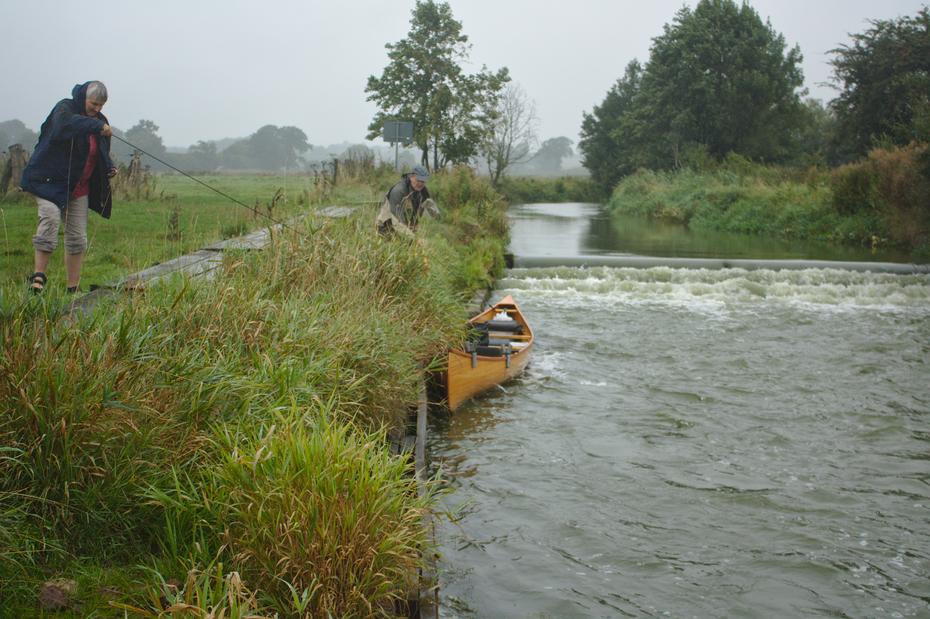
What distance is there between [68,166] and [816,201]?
25002 mm

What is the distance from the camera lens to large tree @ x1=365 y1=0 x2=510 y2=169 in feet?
142

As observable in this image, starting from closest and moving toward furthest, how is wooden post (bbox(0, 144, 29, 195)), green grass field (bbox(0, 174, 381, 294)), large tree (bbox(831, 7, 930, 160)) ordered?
green grass field (bbox(0, 174, 381, 294)), wooden post (bbox(0, 144, 29, 195)), large tree (bbox(831, 7, 930, 160))

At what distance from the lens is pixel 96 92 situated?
741cm

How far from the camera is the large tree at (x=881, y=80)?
31.8 meters

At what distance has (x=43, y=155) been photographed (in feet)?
24.2

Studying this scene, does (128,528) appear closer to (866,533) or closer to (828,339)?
(866,533)

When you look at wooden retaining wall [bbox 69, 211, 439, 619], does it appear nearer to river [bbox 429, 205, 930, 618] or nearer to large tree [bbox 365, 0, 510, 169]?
river [bbox 429, 205, 930, 618]

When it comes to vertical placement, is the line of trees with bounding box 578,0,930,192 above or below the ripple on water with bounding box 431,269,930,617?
above

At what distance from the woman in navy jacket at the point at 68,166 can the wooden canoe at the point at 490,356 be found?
A: 147 inches

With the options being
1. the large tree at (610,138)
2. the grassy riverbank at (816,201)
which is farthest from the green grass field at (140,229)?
the large tree at (610,138)

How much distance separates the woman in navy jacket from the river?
3.89 m

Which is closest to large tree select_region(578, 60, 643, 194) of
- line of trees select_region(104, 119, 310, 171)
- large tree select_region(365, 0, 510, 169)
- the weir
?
large tree select_region(365, 0, 510, 169)

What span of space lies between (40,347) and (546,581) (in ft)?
11.1

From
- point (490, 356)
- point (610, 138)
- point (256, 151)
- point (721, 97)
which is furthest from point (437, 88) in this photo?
point (256, 151)
